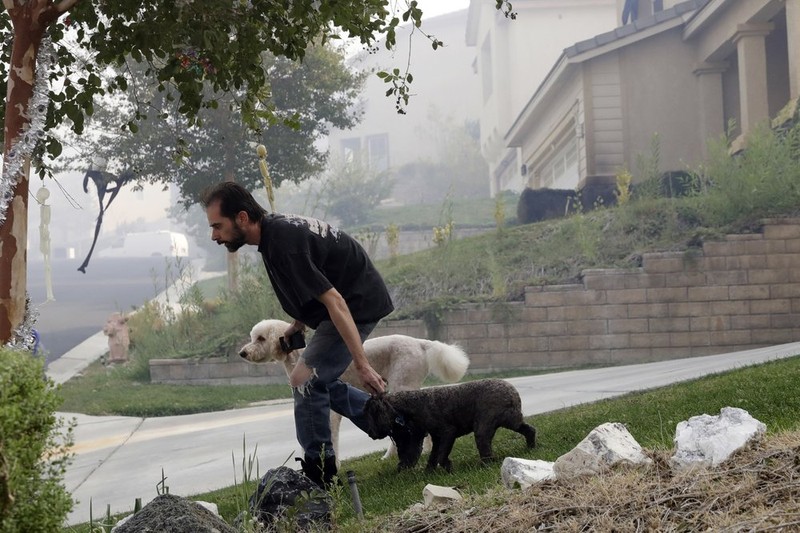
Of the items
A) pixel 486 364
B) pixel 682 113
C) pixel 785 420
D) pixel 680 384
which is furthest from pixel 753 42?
pixel 785 420

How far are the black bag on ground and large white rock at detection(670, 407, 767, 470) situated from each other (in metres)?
1.66

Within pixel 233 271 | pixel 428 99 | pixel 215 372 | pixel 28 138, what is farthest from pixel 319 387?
pixel 428 99

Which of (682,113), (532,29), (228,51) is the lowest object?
(228,51)

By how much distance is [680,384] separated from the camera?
9.16m

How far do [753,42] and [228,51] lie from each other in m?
14.8

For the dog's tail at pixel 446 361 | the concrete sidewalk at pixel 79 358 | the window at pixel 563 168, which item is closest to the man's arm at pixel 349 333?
the dog's tail at pixel 446 361

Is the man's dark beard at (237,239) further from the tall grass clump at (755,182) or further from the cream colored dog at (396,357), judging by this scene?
the tall grass clump at (755,182)

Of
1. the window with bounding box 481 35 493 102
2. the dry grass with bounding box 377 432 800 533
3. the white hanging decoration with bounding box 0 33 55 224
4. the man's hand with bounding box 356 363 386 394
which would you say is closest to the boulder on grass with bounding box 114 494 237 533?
the dry grass with bounding box 377 432 800 533

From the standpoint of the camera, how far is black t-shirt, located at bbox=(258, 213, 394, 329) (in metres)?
5.34

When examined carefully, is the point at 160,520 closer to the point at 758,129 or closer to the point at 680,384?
the point at 680,384

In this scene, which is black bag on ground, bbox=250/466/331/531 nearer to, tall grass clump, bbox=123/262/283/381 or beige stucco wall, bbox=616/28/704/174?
tall grass clump, bbox=123/262/283/381

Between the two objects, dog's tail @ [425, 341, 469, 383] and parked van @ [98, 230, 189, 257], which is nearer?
dog's tail @ [425, 341, 469, 383]

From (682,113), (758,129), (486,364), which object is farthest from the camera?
(682,113)

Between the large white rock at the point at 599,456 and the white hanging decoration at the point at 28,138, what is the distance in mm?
3173
